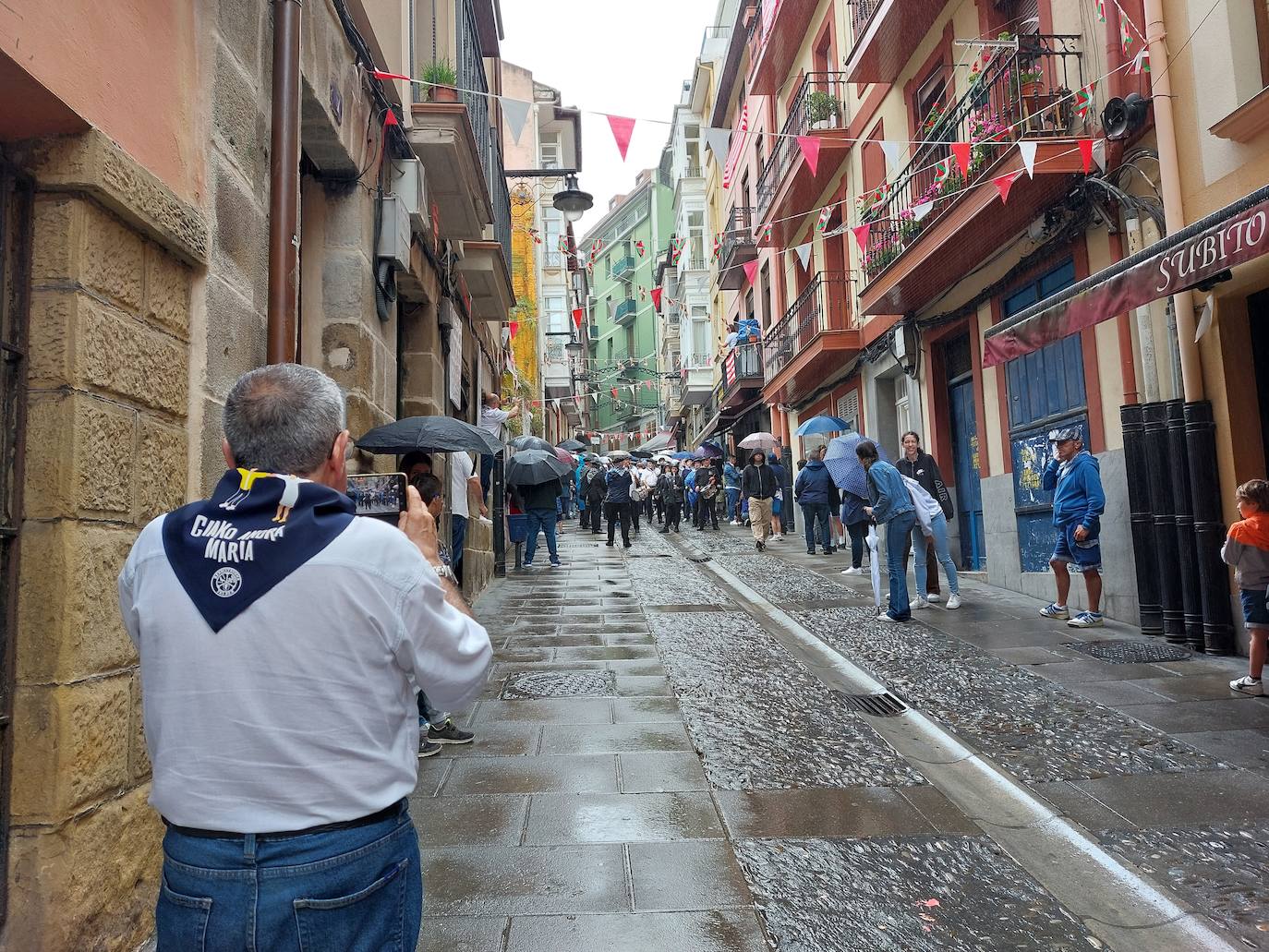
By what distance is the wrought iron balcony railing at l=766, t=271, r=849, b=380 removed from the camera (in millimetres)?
16422

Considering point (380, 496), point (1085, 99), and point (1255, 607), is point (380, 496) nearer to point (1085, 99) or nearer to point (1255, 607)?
point (1255, 607)

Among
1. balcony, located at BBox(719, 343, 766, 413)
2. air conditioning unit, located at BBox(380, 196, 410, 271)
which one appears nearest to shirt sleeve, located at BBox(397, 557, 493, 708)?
air conditioning unit, located at BBox(380, 196, 410, 271)

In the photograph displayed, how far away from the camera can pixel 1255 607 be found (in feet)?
17.2

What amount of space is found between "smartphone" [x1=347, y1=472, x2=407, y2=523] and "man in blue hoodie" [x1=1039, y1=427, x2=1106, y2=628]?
245 inches

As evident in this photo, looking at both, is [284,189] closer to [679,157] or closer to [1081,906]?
[1081,906]

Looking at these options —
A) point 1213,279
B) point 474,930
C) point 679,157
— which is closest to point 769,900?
point 474,930

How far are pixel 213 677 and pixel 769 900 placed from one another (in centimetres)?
219

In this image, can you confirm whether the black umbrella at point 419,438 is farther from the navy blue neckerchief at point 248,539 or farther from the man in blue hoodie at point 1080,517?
→ the man in blue hoodie at point 1080,517

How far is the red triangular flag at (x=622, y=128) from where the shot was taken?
766cm

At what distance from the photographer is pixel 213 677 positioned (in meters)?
1.51

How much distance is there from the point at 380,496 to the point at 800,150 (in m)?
13.6

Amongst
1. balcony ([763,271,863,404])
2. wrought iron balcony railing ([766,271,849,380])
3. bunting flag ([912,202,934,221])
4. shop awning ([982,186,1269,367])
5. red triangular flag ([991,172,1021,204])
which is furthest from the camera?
wrought iron balcony railing ([766,271,849,380])

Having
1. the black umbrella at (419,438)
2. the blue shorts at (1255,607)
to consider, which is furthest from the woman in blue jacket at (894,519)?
the black umbrella at (419,438)

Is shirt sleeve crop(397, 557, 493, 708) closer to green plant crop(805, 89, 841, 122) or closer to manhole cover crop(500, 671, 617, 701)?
manhole cover crop(500, 671, 617, 701)
